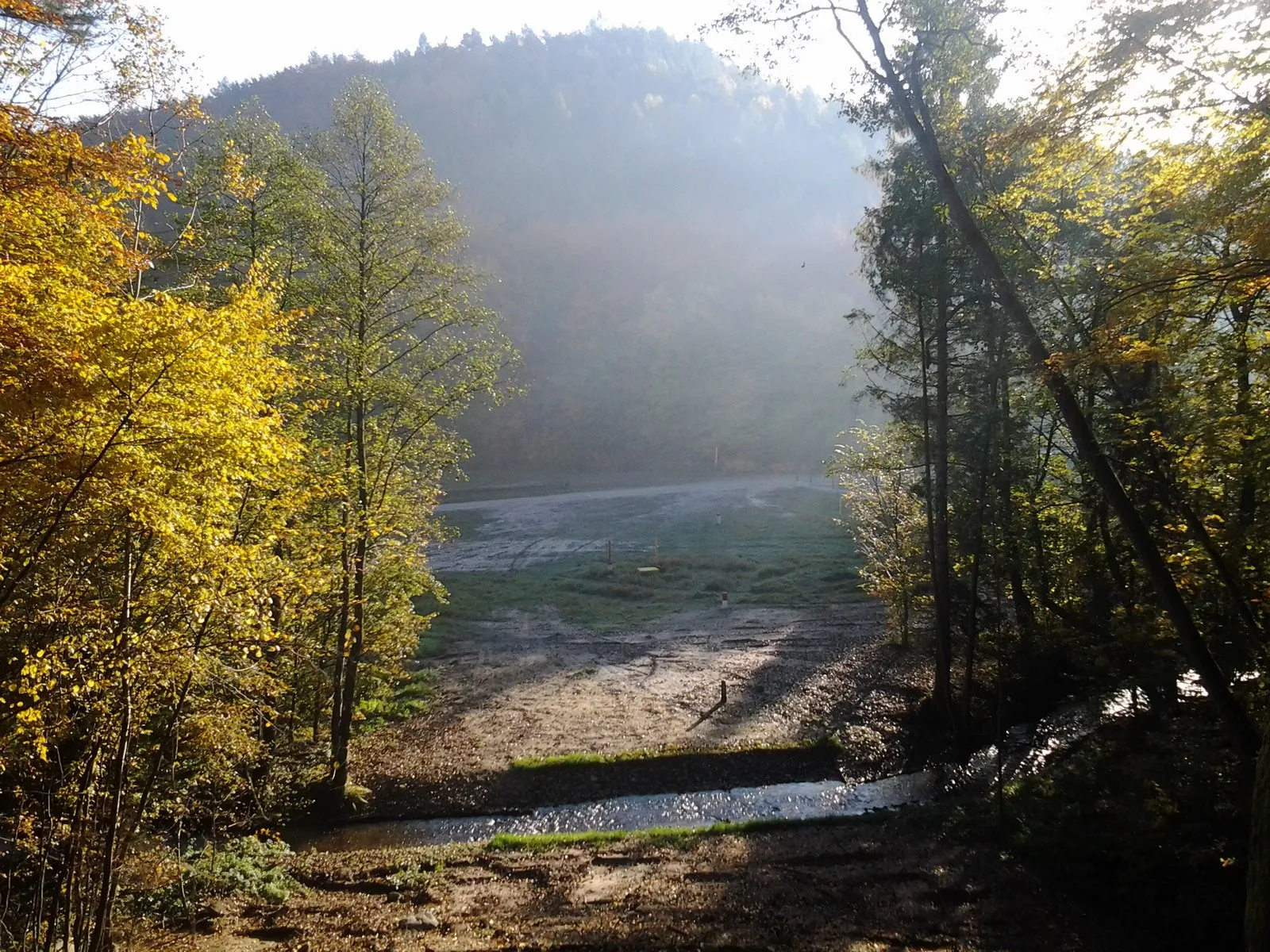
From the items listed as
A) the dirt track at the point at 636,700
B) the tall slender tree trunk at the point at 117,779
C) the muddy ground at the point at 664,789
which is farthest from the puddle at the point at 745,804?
the tall slender tree trunk at the point at 117,779

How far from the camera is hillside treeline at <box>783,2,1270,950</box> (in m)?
5.74

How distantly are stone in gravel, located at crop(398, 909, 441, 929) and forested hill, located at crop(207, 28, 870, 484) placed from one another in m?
64.8

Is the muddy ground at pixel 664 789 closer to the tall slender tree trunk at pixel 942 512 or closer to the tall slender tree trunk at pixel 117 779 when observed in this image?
the tall slender tree trunk at pixel 117 779

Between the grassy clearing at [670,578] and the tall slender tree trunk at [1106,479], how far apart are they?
64.1 feet

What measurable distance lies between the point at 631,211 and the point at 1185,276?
118 meters

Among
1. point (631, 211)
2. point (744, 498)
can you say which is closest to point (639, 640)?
point (744, 498)

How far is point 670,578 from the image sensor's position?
31.5 metres

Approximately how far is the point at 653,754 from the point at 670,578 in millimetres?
17982

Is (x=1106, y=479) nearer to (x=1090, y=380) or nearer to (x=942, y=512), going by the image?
(x=1090, y=380)

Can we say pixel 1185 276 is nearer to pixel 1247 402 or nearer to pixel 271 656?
pixel 1247 402

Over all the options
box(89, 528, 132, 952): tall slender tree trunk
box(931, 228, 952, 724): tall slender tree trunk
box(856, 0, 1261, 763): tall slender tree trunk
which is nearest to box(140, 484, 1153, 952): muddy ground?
box(89, 528, 132, 952): tall slender tree trunk

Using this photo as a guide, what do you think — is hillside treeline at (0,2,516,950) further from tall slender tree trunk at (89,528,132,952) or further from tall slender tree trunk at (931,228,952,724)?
tall slender tree trunk at (931,228,952,724)

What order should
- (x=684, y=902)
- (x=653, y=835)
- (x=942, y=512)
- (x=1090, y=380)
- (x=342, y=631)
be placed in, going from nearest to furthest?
(x=684, y=902), (x=1090, y=380), (x=653, y=835), (x=342, y=631), (x=942, y=512)

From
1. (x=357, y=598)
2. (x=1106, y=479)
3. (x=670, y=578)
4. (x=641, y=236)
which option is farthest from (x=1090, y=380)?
(x=641, y=236)
